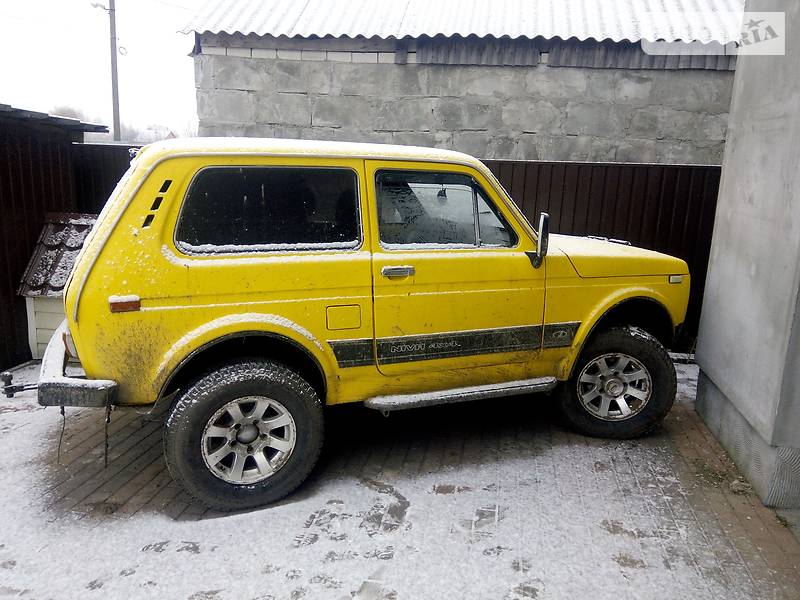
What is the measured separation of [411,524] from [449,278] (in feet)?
4.96

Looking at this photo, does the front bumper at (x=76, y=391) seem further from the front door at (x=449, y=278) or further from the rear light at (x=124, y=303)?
the front door at (x=449, y=278)

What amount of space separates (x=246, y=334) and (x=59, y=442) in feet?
6.50

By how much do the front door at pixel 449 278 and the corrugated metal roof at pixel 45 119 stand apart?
371 cm

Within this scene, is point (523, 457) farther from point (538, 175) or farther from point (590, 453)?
point (538, 175)

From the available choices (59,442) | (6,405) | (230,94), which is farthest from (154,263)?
(230,94)

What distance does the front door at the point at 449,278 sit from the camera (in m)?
3.73

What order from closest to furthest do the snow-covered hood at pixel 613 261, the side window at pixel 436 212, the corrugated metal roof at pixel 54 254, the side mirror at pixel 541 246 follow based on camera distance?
the side window at pixel 436 212 < the side mirror at pixel 541 246 < the snow-covered hood at pixel 613 261 < the corrugated metal roof at pixel 54 254

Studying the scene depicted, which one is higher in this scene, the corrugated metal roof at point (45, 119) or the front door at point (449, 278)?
the corrugated metal roof at point (45, 119)

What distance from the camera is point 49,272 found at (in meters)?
5.80

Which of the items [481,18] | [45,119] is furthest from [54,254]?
[481,18]

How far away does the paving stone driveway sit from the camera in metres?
2.91

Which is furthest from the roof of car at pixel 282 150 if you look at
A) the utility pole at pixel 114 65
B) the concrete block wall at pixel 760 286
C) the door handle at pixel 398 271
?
the utility pole at pixel 114 65

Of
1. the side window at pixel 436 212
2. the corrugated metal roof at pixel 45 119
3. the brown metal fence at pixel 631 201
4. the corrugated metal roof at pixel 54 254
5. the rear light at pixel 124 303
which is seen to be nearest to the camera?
the rear light at pixel 124 303

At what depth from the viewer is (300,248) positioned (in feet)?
11.6
